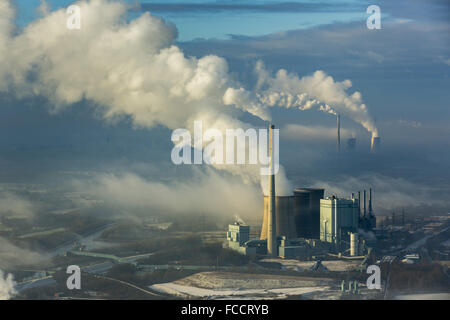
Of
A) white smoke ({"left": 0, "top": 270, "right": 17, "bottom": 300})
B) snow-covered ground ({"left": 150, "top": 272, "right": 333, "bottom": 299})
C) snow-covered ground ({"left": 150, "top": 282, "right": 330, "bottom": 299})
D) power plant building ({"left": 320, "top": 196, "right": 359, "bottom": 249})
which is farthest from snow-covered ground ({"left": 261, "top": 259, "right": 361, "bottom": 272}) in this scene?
white smoke ({"left": 0, "top": 270, "right": 17, "bottom": 300})

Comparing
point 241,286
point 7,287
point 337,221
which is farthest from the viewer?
point 337,221

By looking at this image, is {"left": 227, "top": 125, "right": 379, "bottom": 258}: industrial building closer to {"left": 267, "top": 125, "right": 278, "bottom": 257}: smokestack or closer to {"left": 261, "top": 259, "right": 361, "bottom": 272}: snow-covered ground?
{"left": 267, "top": 125, "right": 278, "bottom": 257}: smokestack

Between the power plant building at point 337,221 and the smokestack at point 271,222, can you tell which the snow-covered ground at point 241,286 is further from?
the power plant building at point 337,221

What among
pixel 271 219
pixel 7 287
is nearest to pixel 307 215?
pixel 271 219

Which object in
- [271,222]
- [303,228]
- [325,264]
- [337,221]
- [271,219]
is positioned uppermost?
[271,219]

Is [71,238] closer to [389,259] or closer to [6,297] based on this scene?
[6,297]

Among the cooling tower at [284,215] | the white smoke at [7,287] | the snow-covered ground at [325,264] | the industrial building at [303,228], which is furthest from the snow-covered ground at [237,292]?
the cooling tower at [284,215]

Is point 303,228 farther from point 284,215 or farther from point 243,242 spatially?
point 243,242
